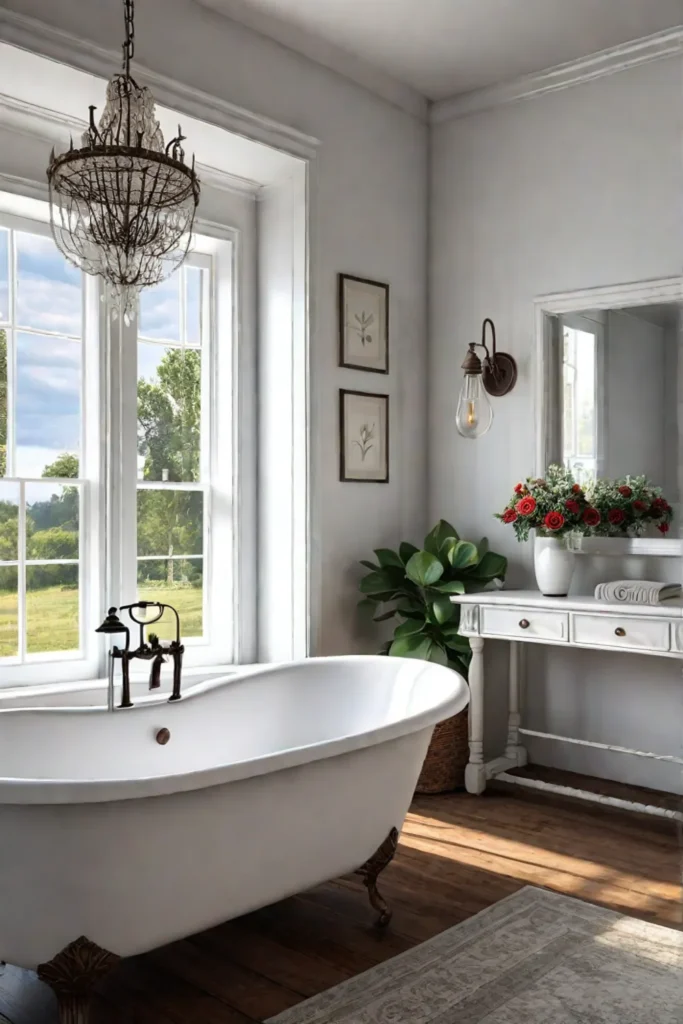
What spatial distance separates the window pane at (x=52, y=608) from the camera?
138 inches

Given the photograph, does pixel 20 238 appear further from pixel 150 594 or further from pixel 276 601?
pixel 276 601

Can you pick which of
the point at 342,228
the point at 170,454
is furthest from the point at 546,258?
the point at 170,454

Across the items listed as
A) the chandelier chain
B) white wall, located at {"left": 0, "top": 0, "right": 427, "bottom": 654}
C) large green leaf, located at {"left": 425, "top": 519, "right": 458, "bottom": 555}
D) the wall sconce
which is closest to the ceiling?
white wall, located at {"left": 0, "top": 0, "right": 427, "bottom": 654}

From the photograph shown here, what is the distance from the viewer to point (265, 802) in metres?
2.29

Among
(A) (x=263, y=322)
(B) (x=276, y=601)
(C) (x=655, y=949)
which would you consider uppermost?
(A) (x=263, y=322)

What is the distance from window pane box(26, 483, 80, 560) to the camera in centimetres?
349

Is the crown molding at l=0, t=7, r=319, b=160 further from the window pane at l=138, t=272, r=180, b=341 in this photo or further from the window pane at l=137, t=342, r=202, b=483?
the window pane at l=137, t=342, r=202, b=483

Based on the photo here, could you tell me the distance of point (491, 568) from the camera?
4.03m

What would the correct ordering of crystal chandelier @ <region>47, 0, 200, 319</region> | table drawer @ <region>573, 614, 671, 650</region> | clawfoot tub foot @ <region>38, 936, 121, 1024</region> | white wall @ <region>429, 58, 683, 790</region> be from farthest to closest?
white wall @ <region>429, 58, 683, 790</region>
table drawer @ <region>573, 614, 671, 650</region>
crystal chandelier @ <region>47, 0, 200, 319</region>
clawfoot tub foot @ <region>38, 936, 121, 1024</region>

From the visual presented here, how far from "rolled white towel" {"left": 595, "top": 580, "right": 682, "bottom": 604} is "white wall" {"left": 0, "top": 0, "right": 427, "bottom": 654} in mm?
1110

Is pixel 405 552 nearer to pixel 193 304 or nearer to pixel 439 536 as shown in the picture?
pixel 439 536

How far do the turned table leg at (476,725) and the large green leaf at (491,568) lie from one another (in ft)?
0.99

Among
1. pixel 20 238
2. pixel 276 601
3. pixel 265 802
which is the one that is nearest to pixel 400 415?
pixel 276 601

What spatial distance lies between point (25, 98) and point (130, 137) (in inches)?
38.6
